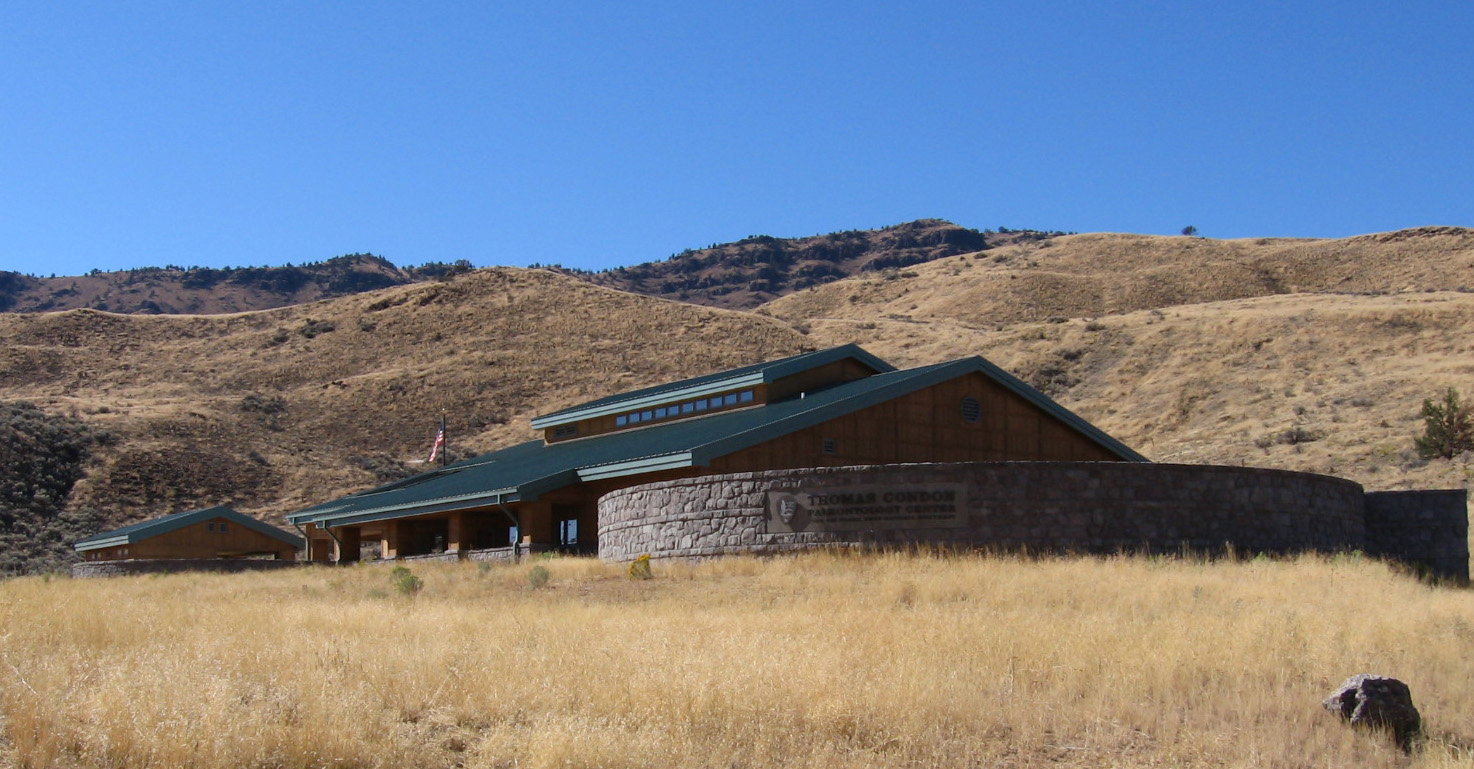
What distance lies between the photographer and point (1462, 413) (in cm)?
4353

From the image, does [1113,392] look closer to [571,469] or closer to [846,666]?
[571,469]

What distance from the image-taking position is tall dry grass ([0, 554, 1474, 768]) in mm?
9500

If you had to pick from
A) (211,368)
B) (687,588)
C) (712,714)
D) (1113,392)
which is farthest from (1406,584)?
(211,368)

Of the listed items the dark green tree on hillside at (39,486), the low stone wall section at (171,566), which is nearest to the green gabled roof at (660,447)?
the low stone wall section at (171,566)

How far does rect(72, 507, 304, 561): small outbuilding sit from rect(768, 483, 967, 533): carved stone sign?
101 feet

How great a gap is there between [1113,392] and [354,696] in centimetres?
5949

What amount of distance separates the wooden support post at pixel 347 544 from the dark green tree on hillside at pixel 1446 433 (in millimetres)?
36027

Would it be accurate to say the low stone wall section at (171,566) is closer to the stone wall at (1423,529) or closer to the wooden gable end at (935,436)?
the wooden gable end at (935,436)

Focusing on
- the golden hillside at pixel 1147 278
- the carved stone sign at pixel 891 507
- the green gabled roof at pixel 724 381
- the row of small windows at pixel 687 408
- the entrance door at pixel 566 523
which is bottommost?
the entrance door at pixel 566 523

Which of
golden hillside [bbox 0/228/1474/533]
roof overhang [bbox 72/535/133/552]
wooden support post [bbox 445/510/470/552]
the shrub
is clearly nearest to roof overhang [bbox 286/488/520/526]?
wooden support post [bbox 445/510/470/552]

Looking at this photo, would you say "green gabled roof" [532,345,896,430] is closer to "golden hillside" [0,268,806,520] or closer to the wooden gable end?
the wooden gable end

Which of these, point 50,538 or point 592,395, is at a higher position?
point 592,395

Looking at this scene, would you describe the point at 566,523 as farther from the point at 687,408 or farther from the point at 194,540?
the point at 194,540

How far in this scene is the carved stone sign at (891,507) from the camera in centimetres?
2325
